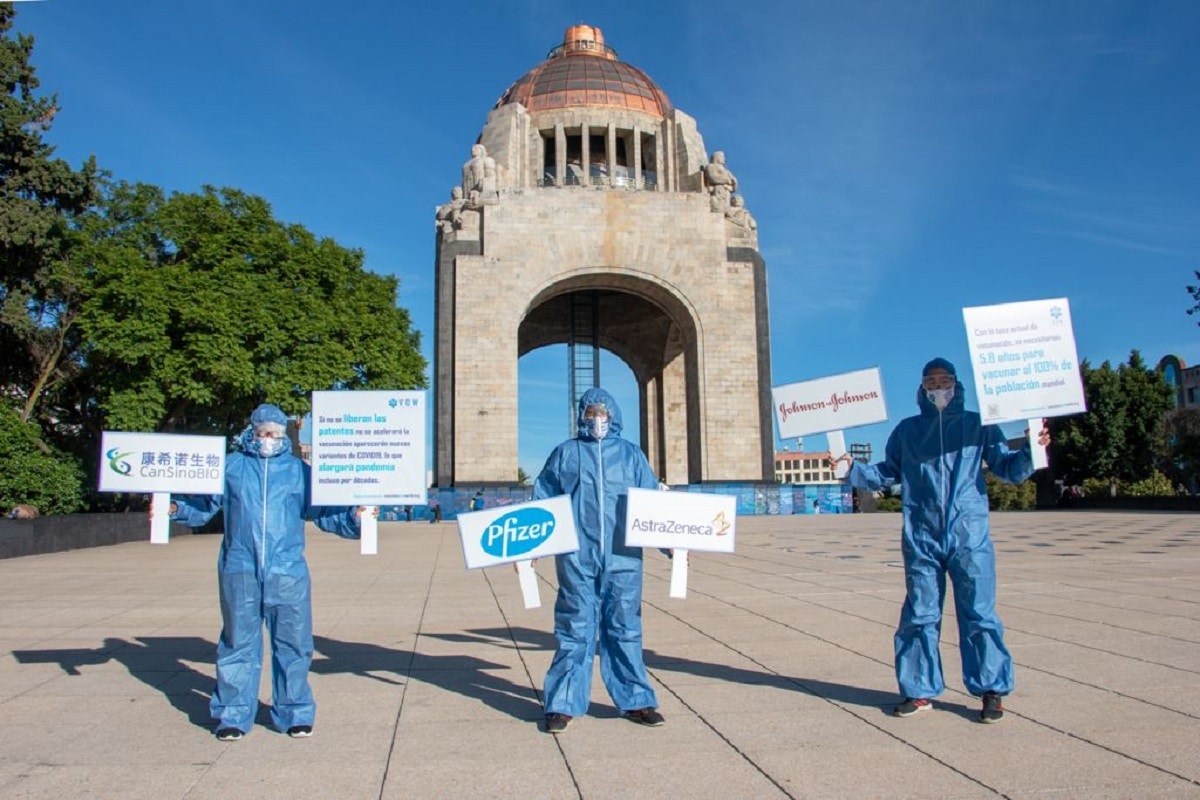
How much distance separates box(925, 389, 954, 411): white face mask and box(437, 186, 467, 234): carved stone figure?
30.8m

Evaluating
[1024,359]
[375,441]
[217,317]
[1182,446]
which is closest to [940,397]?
[1024,359]

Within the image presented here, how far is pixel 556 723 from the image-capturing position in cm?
496

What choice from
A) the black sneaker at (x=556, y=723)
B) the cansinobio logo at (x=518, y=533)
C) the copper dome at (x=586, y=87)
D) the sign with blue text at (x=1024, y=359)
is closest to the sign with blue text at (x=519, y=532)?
the cansinobio logo at (x=518, y=533)

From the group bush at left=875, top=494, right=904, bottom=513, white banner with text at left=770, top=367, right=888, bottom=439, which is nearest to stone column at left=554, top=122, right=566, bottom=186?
bush at left=875, top=494, right=904, bottom=513

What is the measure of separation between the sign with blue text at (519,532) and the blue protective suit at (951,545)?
6.44ft

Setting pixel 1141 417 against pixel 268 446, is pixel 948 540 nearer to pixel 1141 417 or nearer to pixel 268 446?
pixel 268 446

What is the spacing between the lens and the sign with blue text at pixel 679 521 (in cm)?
544

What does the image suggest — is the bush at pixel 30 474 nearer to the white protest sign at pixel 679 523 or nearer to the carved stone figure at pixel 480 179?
the carved stone figure at pixel 480 179

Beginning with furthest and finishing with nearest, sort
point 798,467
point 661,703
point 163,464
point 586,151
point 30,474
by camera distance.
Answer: point 798,467 → point 586,151 → point 30,474 → point 163,464 → point 661,703

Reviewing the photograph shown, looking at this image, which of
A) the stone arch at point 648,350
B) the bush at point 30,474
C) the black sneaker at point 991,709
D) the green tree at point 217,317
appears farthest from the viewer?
the stone arch at point 648,350

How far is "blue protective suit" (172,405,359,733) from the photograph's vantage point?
4973 mm

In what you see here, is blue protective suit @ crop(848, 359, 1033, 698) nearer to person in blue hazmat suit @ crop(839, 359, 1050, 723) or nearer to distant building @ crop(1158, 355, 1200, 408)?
person in blue hazmat suit @ crop(839, 359, 1050, 723)

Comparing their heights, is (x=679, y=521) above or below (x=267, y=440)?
below

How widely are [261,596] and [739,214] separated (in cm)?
3324
